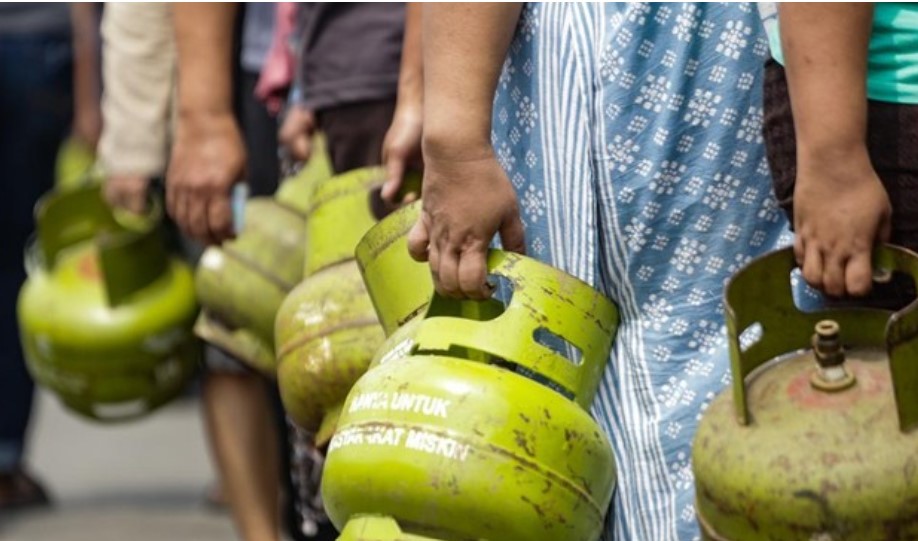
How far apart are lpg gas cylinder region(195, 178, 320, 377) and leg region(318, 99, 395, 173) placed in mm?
243

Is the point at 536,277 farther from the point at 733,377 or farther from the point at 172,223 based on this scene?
the point at 172,223

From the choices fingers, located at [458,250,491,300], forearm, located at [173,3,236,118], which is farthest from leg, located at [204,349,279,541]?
fingers, located at [458,250,491,300]

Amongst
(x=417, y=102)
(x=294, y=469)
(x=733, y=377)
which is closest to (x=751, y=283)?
(x=733, y=377)

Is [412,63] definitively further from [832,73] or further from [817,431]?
[817,431]

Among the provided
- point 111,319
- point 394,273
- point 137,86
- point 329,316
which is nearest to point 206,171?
point 137,86

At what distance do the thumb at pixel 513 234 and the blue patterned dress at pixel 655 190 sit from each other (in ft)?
0.21

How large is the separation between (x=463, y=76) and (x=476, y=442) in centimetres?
49

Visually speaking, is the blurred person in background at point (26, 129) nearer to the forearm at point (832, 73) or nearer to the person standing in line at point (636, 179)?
the person standing in line at point (636, 179)

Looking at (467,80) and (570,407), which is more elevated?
(467,80)

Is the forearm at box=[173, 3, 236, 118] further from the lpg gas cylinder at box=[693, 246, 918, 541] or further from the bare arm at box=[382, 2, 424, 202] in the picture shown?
the lpg gas cylinder at box=[693, 246, 918, 541]

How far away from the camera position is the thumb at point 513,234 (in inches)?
122

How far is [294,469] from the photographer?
478 cm

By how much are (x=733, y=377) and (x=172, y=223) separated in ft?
9.34

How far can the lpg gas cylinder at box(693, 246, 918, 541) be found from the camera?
2631 millimetres
